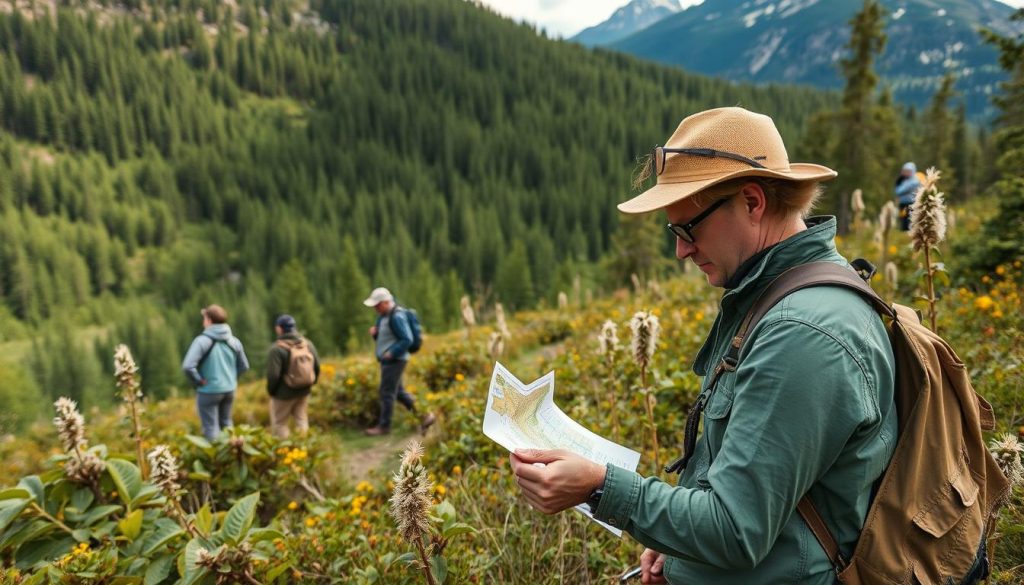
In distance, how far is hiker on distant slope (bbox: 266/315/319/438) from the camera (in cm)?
728

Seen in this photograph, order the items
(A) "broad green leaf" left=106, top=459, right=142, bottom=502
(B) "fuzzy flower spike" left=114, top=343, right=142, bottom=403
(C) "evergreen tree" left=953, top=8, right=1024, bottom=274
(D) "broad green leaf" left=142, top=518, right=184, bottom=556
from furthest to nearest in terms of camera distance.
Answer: (C) "evergreen tree" left=953, top=8, right=1024, bottom=274, (B) "fuzzy flower spike" left=114, top=343, right=142, bottom=403, (A) "broad green leaf" left=106, top=459, right=142, bottom=502, (D) "broad green leaf" left=142, top=518, right=184, bottom=556

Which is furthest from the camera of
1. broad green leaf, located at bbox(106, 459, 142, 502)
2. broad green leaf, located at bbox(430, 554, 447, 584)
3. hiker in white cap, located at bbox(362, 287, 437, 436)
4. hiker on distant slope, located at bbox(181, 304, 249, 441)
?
hiker in white cap, located at bbox(362, 287, 437, 436)

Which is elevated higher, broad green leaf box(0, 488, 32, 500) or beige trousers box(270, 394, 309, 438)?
broad green leaf box(0, 488, 32, 500)

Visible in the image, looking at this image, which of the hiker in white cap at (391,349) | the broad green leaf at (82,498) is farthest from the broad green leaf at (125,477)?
the hiker in white cap at (391,349)

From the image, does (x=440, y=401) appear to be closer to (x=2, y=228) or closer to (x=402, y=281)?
(x=402, y=281)

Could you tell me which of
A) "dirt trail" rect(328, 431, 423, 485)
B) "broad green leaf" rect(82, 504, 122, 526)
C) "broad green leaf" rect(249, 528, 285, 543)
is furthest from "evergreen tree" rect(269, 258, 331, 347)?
"broad green leaf" rect(249, 528, 285, 543)

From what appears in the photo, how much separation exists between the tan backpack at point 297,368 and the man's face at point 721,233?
6.53 m

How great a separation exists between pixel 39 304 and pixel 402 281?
6054 cm

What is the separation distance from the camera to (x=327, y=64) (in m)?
163

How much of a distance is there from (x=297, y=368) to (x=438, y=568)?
550 cm

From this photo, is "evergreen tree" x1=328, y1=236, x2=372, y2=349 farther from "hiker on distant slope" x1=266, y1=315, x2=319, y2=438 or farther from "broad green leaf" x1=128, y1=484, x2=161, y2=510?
"broad green leaf" x1=128, y1=484, x2=161, y2=510

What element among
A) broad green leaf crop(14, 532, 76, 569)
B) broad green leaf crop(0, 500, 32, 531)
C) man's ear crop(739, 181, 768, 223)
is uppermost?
man's ear crop(739, 181, 768, 223)

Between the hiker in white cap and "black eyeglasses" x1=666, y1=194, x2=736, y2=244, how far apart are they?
6186mm

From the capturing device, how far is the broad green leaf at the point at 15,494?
3.62m
